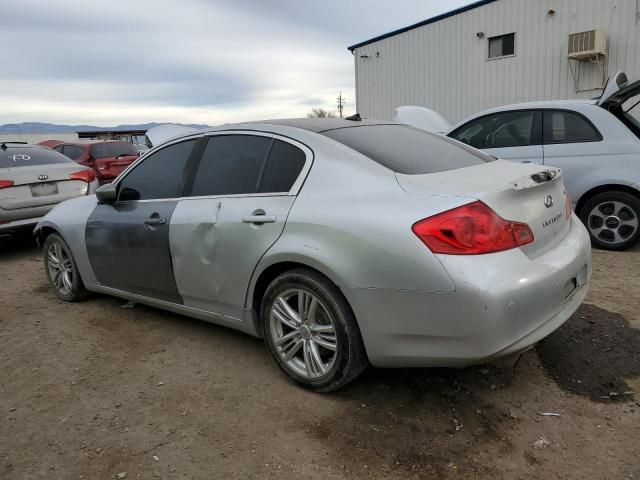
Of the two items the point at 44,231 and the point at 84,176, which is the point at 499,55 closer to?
the point at 84,176

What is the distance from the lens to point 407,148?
3.03 metres

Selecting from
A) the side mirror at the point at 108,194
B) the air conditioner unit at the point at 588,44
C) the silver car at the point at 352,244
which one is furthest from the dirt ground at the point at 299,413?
the air conditioner unit at the point at 588,44

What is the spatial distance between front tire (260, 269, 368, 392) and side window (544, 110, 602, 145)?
4189mm

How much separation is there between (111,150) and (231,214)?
10.2 metres

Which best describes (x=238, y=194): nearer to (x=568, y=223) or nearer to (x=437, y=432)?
(x=437, y=432)

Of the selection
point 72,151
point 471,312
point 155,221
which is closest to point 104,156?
point 72,151

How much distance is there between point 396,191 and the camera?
8.16 ft

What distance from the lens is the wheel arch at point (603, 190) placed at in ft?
17.3

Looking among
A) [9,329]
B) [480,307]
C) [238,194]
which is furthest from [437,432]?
[9,329]

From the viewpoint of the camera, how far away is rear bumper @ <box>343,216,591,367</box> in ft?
7.27

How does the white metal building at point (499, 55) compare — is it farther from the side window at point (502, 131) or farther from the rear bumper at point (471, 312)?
the rear bumper at point (471, 312)

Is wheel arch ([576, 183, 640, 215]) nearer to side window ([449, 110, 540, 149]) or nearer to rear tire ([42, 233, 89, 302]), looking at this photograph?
side window ([449, 110, 540, 149])

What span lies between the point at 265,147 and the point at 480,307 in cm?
161

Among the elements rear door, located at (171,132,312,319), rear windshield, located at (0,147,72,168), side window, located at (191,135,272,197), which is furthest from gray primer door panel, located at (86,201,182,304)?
rear windshield, located at (0,147,72,168)
